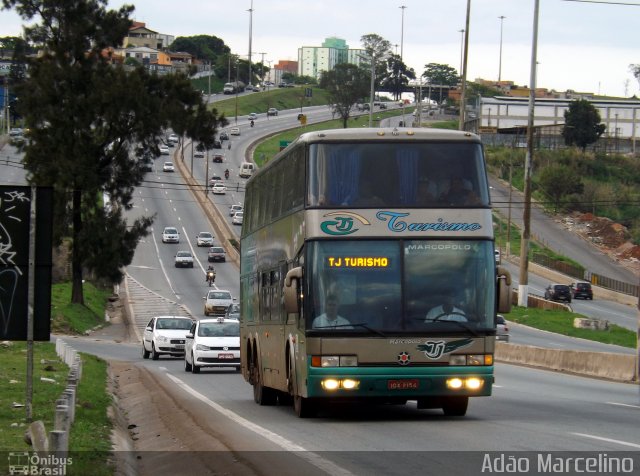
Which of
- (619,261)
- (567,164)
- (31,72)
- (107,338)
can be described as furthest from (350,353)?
(567,164)

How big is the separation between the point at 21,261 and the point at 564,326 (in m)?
51.9

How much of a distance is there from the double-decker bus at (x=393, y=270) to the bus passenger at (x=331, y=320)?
1cm

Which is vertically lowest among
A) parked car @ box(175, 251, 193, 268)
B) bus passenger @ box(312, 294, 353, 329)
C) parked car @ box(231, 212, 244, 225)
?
parked car @ box(175, 251, 193, 268)

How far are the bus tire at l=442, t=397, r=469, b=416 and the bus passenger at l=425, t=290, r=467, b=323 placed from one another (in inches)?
66.6

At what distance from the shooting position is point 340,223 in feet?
56.6

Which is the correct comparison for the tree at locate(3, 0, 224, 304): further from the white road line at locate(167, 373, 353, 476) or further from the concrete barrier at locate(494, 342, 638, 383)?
the white road line at locate(167, 373, 353, 476)

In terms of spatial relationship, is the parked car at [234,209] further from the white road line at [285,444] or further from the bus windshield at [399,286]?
the bus windshield at [399,286]

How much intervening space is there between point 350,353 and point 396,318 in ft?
2.66

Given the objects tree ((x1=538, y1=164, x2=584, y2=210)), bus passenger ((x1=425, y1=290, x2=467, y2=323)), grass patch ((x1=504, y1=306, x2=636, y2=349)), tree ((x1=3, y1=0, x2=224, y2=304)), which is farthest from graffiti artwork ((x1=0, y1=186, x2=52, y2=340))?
tree ((x1=538, y1=164, x2=584, y2=210))

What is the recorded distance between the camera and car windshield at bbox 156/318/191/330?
4288 centimetres

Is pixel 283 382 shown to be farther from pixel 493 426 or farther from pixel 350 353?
pixel 493 426

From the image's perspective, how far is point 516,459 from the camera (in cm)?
1214

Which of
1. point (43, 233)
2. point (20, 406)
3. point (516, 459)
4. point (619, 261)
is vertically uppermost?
point (43, 233)

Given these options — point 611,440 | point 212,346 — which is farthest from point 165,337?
point 611,440
